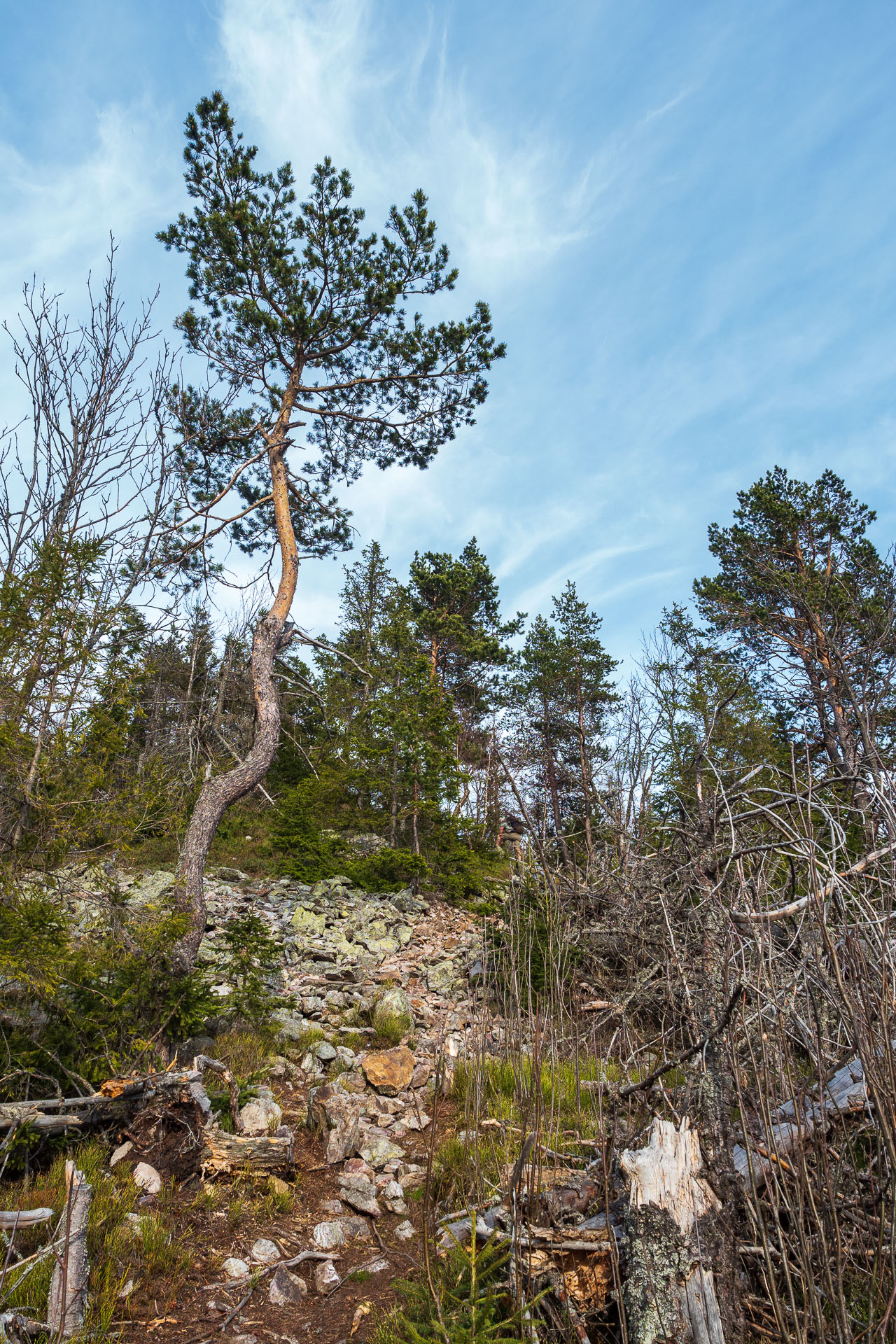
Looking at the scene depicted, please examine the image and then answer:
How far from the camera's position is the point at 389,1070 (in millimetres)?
5531

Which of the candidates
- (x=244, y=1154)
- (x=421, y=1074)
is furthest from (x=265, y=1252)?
(x=421, y=1074)

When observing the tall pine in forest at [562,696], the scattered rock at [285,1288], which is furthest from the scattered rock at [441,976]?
the tall pine in forest at [562,696]

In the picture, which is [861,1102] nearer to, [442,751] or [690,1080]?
[690,1080]

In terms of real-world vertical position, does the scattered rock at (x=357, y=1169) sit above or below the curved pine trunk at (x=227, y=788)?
below

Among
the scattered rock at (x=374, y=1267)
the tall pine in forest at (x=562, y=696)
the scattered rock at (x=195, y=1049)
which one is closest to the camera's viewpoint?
the scattered rock at (x=374, y=1267)

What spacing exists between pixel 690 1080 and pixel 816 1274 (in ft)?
2.21

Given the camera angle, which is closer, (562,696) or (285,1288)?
(285,1288)

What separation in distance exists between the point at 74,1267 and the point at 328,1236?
144cm

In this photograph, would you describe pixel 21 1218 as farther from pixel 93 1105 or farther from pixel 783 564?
pixel 783 564

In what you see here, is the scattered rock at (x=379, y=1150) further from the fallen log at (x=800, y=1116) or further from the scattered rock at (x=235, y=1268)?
the fallen log at (x=800, y=1116)

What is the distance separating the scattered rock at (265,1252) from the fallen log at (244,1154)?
539 millimetres

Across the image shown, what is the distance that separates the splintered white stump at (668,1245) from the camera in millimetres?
1985

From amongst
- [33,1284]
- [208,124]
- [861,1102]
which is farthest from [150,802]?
[208,124]

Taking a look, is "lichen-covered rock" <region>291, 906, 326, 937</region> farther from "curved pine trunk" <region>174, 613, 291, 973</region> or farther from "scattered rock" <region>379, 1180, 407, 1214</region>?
"scattered rock" <region>379, 1180, 407, 1214</region>
